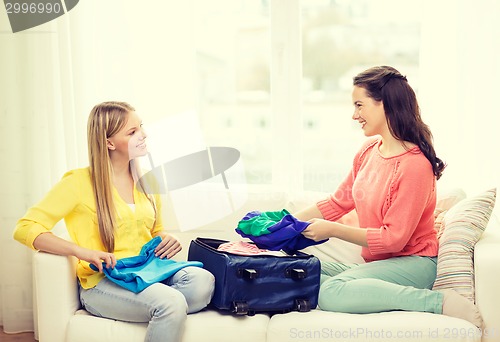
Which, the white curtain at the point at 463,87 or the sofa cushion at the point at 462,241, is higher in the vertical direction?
the white curtain at the point at 463,87

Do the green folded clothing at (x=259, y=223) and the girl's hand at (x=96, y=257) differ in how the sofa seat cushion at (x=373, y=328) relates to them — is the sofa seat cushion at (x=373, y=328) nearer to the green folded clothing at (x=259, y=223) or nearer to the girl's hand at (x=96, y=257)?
the green folded clothing at (x=259, y=223)

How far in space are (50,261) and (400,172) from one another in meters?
1.26

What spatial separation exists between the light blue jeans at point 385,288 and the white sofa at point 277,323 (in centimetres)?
4

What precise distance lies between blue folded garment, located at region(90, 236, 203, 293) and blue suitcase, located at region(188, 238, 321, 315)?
16cm

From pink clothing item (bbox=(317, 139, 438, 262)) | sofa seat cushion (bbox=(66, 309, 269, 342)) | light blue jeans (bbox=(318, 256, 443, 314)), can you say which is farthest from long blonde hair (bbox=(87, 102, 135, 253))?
pink clothing item (bbox=(317, 139, 438, 262))

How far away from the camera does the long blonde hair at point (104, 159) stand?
258 cm

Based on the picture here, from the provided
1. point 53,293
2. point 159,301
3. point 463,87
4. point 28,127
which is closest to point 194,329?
point 159,301

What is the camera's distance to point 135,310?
2.42 metres

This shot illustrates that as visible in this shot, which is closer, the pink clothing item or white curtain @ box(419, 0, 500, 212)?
the pink clothing item

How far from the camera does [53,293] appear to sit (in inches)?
97.7

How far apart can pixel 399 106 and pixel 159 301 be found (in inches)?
43.4

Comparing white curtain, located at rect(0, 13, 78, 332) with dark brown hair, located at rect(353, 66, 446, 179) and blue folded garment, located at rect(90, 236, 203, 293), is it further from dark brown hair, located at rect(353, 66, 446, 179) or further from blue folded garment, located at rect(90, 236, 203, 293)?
dark brown hair, located at rect(353, 66, 446, 179)

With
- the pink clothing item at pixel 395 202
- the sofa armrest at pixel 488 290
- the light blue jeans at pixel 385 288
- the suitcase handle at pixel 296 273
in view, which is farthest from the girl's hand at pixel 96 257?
the sofa armrest at pixel 488 290

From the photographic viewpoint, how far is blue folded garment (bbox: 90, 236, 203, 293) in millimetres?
2473
